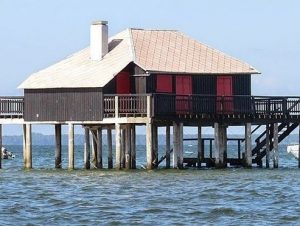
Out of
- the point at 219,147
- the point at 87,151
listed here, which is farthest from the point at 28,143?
the point at 219,147

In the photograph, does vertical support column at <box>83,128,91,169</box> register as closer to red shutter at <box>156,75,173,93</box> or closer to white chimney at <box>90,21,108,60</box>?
white chimney at <box>90,21,108,60</box>

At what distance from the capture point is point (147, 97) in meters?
64.6

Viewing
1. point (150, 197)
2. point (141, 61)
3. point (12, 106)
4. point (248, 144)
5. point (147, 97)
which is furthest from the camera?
point (12, 106)

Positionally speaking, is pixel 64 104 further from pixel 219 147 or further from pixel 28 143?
pixel 219 147

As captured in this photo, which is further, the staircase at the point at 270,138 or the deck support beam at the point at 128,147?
the staircase at the point at 270,138

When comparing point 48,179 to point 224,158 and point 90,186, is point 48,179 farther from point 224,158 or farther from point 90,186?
point 224,158

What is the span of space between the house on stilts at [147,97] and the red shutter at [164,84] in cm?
5

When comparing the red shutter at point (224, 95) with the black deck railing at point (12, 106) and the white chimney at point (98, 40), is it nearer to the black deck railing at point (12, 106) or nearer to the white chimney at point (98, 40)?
the white chimney at point (98, 40)

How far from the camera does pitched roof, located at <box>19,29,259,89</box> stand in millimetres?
67000

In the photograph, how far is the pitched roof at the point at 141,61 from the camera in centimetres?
6700

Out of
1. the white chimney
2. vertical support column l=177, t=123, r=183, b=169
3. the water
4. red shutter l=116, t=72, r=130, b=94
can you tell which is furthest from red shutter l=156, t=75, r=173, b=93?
the water

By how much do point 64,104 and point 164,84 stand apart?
4.89 m

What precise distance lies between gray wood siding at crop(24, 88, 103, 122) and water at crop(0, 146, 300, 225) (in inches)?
104

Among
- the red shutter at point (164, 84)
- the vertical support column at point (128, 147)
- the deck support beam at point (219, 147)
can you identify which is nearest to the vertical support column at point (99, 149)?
the vertical support column at point (128, 147)
